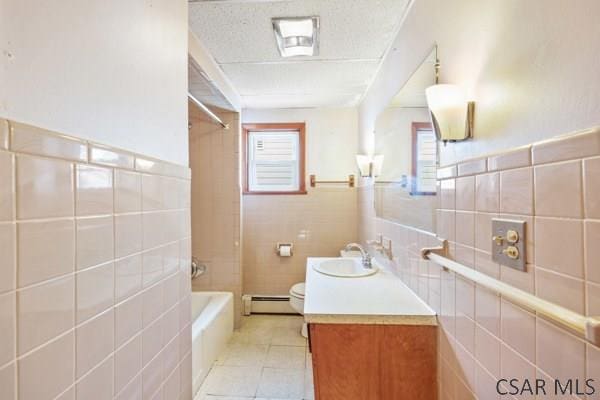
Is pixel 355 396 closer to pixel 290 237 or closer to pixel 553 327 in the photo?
pixel 553 327

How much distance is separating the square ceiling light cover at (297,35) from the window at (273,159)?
134cm

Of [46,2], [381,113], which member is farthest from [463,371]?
[381,113]

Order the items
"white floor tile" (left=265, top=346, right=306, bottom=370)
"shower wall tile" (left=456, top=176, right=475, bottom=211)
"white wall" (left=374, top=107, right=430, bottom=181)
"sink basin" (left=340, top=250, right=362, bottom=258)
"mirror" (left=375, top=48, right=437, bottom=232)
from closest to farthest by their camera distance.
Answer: "shower wall tile" (left=456, top=176, right=475, bottom=211) → "mirror" (left=375, top=48, right=437, bottom=232) → "white wall" (left=374, top=107, right=430, bottom=181) → "white floor tile" (left=265, top=346, right=306, bottom=370) → "sink basin" (left=340, top=250, right=362, bottom=258)

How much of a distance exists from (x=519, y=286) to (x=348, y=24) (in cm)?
164

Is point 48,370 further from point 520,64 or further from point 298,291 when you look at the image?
point 298,291

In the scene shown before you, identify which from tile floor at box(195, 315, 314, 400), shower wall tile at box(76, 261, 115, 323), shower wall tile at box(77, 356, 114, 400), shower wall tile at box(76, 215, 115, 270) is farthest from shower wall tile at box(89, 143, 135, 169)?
tile floor at box(195, 315, 314, 400)

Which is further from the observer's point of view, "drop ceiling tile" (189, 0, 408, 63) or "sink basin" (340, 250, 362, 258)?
"sink basin" (340, 250, 362, 258)

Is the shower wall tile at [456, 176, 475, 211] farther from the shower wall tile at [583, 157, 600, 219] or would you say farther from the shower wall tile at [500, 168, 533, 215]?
the shower wall tile at [583, 157, 600, 219]

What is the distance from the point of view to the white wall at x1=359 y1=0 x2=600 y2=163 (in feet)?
2.02

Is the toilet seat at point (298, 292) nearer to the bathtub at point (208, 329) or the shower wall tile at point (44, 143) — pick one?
the bathtub at point (208, 329)

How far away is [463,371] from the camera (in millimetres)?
1026

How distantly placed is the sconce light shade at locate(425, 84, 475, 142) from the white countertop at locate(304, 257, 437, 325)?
735mm

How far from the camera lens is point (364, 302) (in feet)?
4.68

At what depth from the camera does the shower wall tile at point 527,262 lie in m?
0.59
